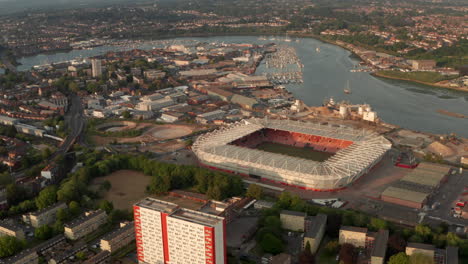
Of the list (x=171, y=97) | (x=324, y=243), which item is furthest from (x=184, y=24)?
(x=324, y=243)

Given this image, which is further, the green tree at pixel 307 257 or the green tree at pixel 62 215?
the green tree at pixel 62 215

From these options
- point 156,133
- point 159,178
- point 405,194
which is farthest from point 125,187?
point 405,194

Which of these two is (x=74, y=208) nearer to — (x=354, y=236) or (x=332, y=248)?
(x=332, y=248)

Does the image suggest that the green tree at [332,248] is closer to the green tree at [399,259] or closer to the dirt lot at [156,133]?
the green tree at [399,259]

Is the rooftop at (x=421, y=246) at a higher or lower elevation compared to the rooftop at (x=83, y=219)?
higher

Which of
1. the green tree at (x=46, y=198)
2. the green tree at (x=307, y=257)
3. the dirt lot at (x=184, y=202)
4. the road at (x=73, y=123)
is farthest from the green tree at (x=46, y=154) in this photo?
the green tree at (x=307, y=257)

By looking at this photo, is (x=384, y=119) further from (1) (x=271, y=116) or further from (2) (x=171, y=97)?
(2) (x=171, y=97)
